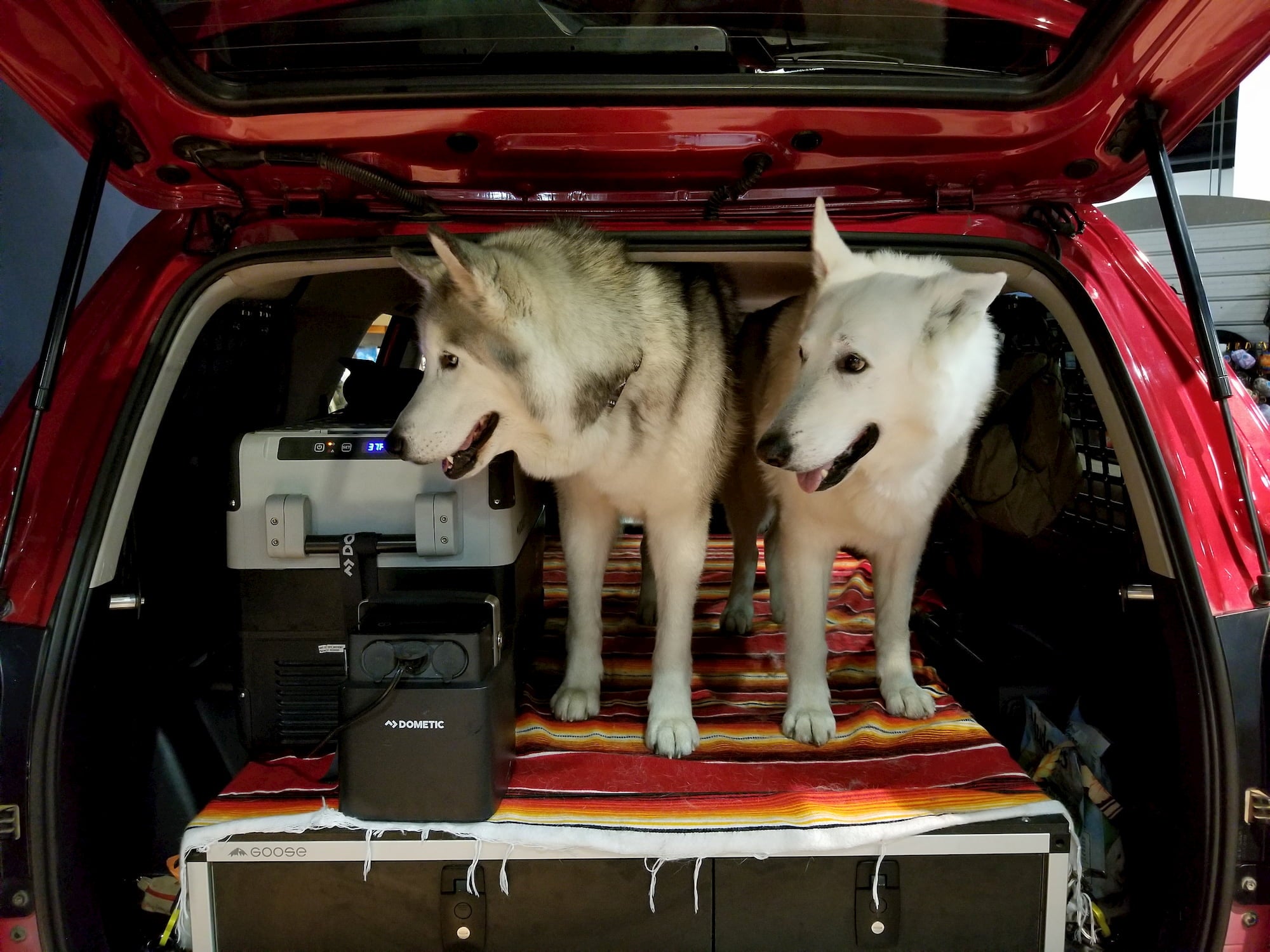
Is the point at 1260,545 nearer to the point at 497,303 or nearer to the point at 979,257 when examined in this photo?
the point at 979,257

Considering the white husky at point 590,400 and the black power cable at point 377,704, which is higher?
the white husky at point 590,400

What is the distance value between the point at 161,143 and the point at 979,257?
5.51 ft

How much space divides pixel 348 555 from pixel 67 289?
699 mm

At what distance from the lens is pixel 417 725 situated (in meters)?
1.28

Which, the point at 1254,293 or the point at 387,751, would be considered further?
the point at 1254,293

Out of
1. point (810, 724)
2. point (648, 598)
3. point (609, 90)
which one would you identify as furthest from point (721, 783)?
point (609, 90)

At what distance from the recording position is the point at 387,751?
50.8 inches

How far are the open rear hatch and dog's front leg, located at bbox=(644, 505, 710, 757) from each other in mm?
780

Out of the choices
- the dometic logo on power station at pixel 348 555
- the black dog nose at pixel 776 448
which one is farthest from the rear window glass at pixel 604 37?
the dometic logo on power station at pixel 348 555

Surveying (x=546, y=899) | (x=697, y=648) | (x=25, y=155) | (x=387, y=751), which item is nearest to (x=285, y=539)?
(x=387, y=751)

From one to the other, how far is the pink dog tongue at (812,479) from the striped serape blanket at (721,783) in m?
0.60

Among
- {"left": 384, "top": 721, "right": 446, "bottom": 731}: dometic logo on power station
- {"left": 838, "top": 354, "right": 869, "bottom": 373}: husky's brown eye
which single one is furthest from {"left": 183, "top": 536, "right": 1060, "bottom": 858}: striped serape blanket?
{"left": 838, "top": 354, "right": 869, "bottom": 373}: husky's brown eye

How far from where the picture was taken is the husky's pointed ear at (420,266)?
54.2 inches

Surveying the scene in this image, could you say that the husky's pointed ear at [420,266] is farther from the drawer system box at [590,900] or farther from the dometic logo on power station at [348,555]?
the drawer system box at [590,900]
